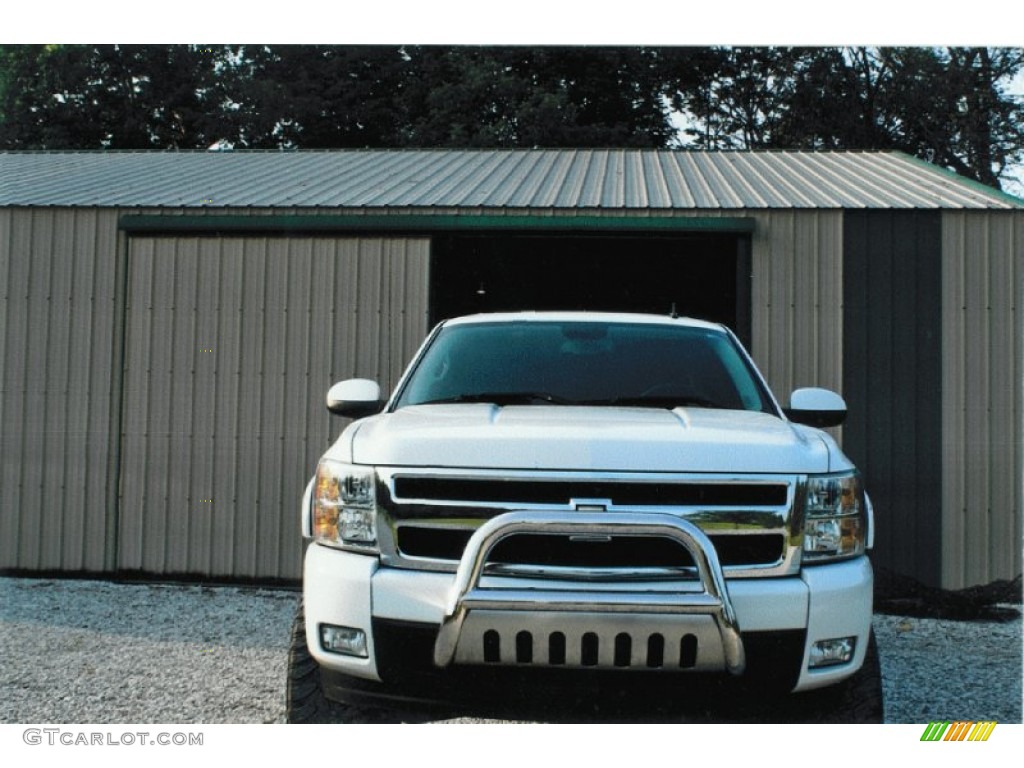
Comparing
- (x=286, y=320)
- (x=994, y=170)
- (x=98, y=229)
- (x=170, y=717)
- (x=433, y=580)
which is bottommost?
(x=170, y=717)

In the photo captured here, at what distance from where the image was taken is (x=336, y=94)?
13312 millimetres

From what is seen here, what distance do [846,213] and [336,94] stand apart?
27.2ft

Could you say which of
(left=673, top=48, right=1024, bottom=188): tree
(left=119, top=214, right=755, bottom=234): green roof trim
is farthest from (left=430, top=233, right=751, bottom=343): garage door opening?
(left=119, top=214, right=755, bottom=234): green roof trim

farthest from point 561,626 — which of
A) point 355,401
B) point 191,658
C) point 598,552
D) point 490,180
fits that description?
point 490,180

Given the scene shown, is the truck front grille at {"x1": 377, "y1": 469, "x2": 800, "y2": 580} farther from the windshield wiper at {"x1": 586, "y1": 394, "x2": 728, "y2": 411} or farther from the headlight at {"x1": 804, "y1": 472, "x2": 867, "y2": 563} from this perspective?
the windshield wiper at {"x1": 586, "y1": 394, "x2": 728, "y2": 411}

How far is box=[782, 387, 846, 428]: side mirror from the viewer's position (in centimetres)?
378

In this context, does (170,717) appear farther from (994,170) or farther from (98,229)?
(994,170)

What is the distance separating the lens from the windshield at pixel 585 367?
3.70m

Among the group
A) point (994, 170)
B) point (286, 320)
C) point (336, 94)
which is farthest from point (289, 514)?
point (994, 170)

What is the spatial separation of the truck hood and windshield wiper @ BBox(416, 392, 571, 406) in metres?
0.55

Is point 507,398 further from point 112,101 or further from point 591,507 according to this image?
point 112,101

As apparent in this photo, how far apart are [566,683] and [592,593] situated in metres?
0.26

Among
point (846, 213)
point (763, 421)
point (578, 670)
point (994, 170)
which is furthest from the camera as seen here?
point (994, 170)
